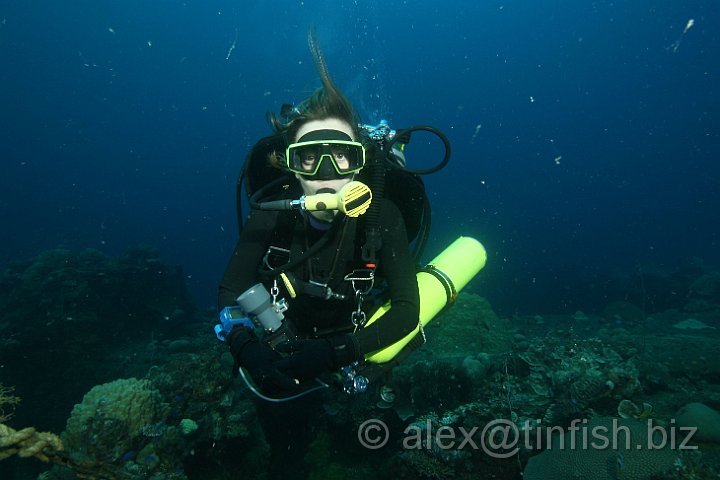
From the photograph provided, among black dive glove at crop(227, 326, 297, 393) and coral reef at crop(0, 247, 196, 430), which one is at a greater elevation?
coral reef at crop(0, 247, 196, 430)

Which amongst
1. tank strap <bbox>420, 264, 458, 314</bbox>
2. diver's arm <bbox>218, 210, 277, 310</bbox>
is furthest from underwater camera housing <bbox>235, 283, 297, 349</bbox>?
tank strap <bbox>420, 264, 458, 314</bbox>

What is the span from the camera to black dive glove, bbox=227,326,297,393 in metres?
2.49

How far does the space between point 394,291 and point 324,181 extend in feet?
3.90

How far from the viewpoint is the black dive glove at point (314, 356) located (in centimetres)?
252

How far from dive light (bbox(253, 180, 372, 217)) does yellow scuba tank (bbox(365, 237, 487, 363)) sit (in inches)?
41.2

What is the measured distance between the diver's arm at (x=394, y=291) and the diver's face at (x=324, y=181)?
0.50 m

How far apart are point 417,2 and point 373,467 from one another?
3456 inches

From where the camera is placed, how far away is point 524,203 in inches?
4537

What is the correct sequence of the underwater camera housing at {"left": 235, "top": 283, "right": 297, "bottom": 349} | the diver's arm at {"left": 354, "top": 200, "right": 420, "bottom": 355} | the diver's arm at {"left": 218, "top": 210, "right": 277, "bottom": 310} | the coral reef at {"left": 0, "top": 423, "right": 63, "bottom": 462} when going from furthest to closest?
the diver's arm at {"left": 218, "top": 210, "right": 277, "bottom": 310} < the diver's arm at {"left": 354, "top": 200, "right": 420, "bottom": 355} < the underwater camera housing at {"left": 235, "top": 283, "right": 297, "bottom": 349} < the coral reef at {"left": 0, "top": 423, "right": 63, "bottom": 462}

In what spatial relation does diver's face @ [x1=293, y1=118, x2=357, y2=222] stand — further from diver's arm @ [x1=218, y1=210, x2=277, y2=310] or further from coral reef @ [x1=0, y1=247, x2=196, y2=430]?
coral reef @ [x1=0, y1=247, x2=196, y2=430]

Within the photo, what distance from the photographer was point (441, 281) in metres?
3.73

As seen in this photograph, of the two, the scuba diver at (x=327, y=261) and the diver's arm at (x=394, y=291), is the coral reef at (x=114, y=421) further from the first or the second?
the diver's arm at (x=394, y=291)

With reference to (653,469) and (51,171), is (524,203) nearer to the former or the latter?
(653,469)

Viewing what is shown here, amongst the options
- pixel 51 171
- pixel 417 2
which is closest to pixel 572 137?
pixel 417 2
